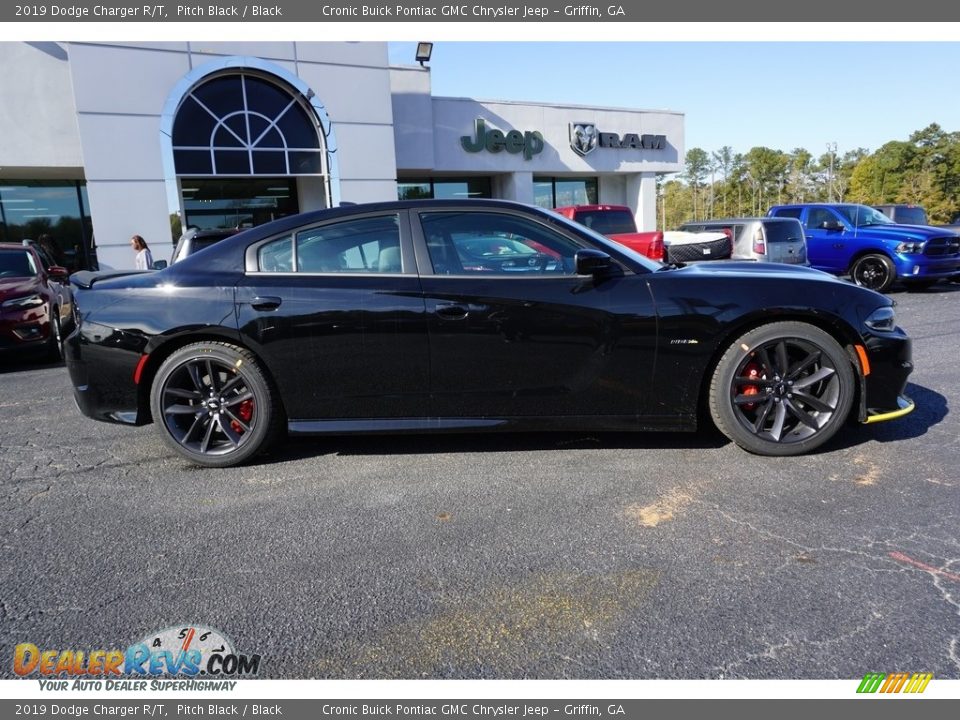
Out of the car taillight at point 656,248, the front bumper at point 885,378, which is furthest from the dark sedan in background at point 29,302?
the car taillight at point 656,248

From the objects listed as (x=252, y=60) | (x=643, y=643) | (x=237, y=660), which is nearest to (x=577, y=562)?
(x=643, y=643)

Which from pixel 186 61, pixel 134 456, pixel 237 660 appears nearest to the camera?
pixel 237 660

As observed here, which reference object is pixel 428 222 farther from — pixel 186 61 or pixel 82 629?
pixel 186 61

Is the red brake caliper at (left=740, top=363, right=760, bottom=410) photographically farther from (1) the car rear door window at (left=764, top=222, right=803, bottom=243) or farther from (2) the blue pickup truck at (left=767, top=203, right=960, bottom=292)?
(2) the blue pickup truck at (left=767, top=203, right=960, bottom=292)

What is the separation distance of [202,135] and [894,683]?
1565cm

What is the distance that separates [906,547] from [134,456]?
4288 mm

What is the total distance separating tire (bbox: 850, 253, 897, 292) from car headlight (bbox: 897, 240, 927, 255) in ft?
0.93

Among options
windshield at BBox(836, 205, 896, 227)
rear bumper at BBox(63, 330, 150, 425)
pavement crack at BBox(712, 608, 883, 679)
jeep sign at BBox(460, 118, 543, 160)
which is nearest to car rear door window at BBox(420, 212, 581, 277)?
rear bumper at BBox(63, 330, 150, 425)

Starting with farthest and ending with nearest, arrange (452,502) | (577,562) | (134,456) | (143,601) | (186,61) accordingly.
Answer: (186,61) < (134,456) < (452,502) < (577,562) < (143,601)

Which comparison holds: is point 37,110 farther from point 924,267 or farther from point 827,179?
point 827,179

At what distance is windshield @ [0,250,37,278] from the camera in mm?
8274

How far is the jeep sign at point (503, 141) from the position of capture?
1956 centimetres

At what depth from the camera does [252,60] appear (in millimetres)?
14367

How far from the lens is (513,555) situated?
273cm
